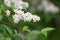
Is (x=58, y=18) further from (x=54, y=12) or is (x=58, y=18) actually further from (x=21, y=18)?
(x=21, y=18)

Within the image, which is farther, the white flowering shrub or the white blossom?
the white blossom

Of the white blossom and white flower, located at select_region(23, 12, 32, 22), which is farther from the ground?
the white blossom

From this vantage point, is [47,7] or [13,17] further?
[47,7]

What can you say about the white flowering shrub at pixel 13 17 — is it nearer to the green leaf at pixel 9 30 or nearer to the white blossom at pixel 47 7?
the green leaf at pixel 9 30

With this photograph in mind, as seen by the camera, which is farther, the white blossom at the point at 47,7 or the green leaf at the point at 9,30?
the white blossom at the point at 47,7

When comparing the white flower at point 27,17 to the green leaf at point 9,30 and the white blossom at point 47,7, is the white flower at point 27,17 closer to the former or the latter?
the green leaf at point 9,30

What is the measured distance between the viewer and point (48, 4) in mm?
3723

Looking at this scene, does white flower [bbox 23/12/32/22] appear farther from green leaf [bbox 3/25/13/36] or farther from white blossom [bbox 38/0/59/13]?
white blossom [bbox 38/0/59/13]

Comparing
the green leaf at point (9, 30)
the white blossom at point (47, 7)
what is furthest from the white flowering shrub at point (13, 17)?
the white blossom at point (47, 7)

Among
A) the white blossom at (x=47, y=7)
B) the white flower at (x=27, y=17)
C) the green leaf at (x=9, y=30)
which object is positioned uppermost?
the white blossom at (x=47, y=7)

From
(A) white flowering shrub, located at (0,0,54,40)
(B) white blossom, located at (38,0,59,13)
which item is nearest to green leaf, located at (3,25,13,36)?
(A) white flowering shrub, located at (0,0,54,40)

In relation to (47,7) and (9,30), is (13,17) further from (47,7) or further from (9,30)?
(47,7)

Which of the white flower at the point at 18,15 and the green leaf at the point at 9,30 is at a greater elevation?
the white flower at the point at 18,15

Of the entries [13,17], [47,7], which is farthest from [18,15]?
[47,7]
